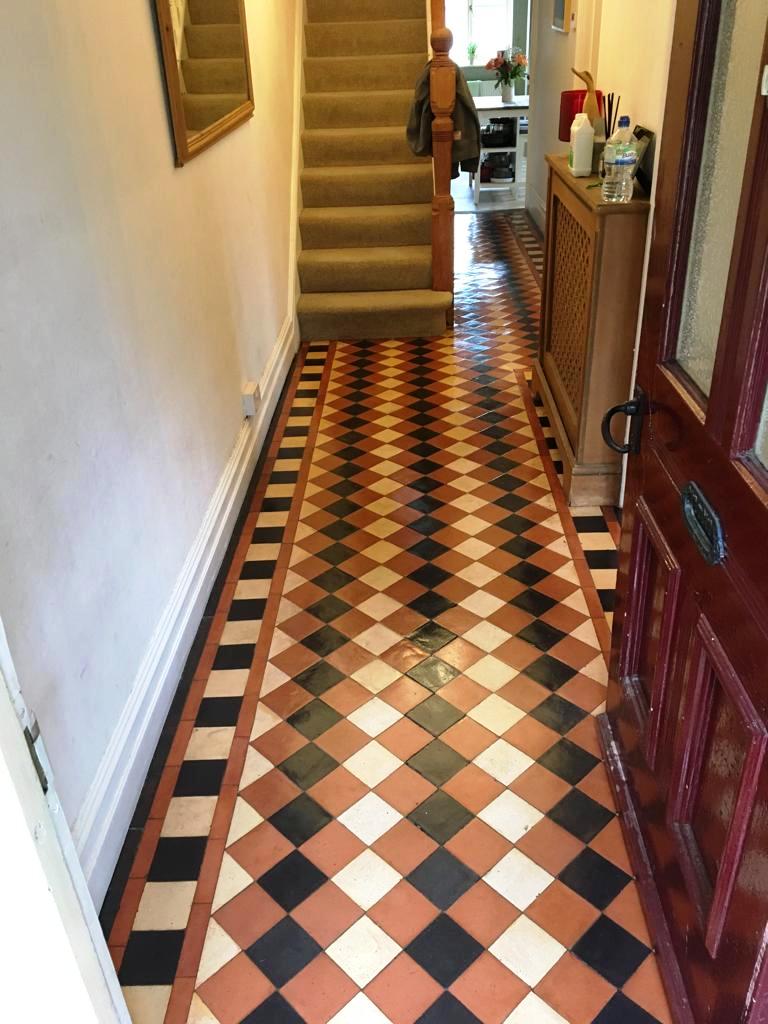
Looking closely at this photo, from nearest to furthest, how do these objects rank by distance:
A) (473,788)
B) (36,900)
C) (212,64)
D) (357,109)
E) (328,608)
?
1. (36,900)
2. (473,788)
3. (328,608)
4. (212,64)
5. (357,109)

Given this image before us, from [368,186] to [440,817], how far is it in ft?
14.7

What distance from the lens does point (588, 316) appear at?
9.57ft

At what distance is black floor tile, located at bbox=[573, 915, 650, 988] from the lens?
1.65 metres

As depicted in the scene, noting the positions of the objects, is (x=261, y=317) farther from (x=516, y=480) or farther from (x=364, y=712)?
Answer: (x=364, y=712)

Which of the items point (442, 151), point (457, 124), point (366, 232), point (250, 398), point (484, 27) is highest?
point (484, 27)

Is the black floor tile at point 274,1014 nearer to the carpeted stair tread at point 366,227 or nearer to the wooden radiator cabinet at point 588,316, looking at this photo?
the wooden radiator cabinet at point 588,316

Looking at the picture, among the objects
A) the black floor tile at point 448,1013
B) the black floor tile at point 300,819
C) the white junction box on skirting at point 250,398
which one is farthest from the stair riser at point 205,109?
the black floor tile at point 448,1013

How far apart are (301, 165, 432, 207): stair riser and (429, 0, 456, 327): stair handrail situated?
539 millimetres

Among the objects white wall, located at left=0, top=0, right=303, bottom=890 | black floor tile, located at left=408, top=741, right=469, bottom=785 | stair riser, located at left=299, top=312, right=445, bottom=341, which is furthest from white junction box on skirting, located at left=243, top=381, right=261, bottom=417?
black floor tile, located at left=408, top=741, right=469, bottom=785

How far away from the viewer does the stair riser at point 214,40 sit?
2.85m

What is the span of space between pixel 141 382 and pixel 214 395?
815 mm

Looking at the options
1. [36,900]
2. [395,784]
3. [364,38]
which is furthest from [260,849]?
[364,38]

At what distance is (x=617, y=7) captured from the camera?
3160 mm

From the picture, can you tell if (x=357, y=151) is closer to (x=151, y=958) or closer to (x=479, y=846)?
(x=479, y=846)
